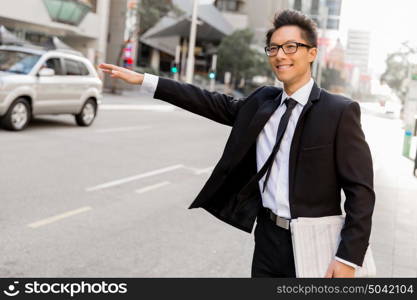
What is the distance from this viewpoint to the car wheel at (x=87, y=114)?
51.6 ft

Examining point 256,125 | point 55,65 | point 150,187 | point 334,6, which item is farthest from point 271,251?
point 334,6

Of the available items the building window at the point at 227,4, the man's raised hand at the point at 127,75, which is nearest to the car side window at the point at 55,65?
the man's raised hand at the point at 127,75

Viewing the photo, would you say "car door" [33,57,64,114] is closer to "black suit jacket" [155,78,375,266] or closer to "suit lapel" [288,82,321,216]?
"black suit jacket" [155,78,375,266]

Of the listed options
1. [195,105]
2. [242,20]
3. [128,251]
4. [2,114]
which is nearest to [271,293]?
[195,105]

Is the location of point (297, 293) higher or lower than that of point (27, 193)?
higher

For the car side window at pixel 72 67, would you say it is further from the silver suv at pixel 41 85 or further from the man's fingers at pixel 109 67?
the man's fingers at pixel 109 67

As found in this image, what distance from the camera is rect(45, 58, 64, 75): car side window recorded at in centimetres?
1411

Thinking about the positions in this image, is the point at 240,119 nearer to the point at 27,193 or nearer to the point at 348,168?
the point at 348,168

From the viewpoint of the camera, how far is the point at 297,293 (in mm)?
2389

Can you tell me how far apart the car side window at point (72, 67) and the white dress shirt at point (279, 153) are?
506 inches

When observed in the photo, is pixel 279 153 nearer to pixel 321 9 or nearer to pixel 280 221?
pixel 280 221

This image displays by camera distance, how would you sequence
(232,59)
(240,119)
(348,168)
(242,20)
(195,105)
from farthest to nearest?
(242,20)
(232,59)
(195,105)
(240,119)
(348,168)

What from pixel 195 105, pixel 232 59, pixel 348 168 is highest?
pixel 232 59

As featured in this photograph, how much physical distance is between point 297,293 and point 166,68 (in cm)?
8229
